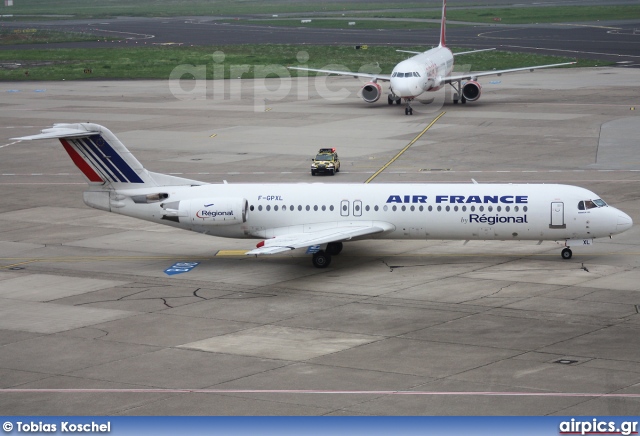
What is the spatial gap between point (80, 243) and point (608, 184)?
28.0 meters

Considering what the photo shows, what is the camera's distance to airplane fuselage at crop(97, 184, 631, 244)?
41.0m

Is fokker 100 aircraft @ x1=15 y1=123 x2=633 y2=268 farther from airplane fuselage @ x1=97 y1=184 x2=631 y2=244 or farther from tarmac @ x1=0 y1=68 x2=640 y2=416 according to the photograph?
tarmac @ x1=0 y1=68 x2=640 y2=416

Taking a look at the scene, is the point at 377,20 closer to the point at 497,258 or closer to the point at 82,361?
the point at 497,258

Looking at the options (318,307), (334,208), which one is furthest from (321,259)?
(318,307)

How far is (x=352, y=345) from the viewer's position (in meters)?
31.2

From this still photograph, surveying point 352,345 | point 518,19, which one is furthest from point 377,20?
point 352,345

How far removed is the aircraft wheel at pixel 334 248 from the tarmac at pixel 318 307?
47 centimetres

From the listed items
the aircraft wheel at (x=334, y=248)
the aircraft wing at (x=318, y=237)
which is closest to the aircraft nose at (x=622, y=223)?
the aircraft wing at (x=318, y=237)

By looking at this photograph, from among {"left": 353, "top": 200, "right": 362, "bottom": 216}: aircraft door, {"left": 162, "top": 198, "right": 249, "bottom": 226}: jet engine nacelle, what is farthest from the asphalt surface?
{"left": 162, "top": 198, "right": 249, "bottom": 226}: jet engine nacelle

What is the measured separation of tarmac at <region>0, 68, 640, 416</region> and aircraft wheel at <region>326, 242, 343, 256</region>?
47 cm

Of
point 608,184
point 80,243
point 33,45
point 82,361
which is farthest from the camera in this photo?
point 33,45

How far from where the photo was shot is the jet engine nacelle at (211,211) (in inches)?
1634

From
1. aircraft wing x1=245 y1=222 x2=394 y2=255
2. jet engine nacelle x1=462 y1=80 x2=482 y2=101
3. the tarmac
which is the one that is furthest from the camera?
jet engine nacelle x1=462 y1=80 x2=482 y2=101

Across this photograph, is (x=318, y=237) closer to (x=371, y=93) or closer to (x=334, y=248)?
(x=334, y=248)
